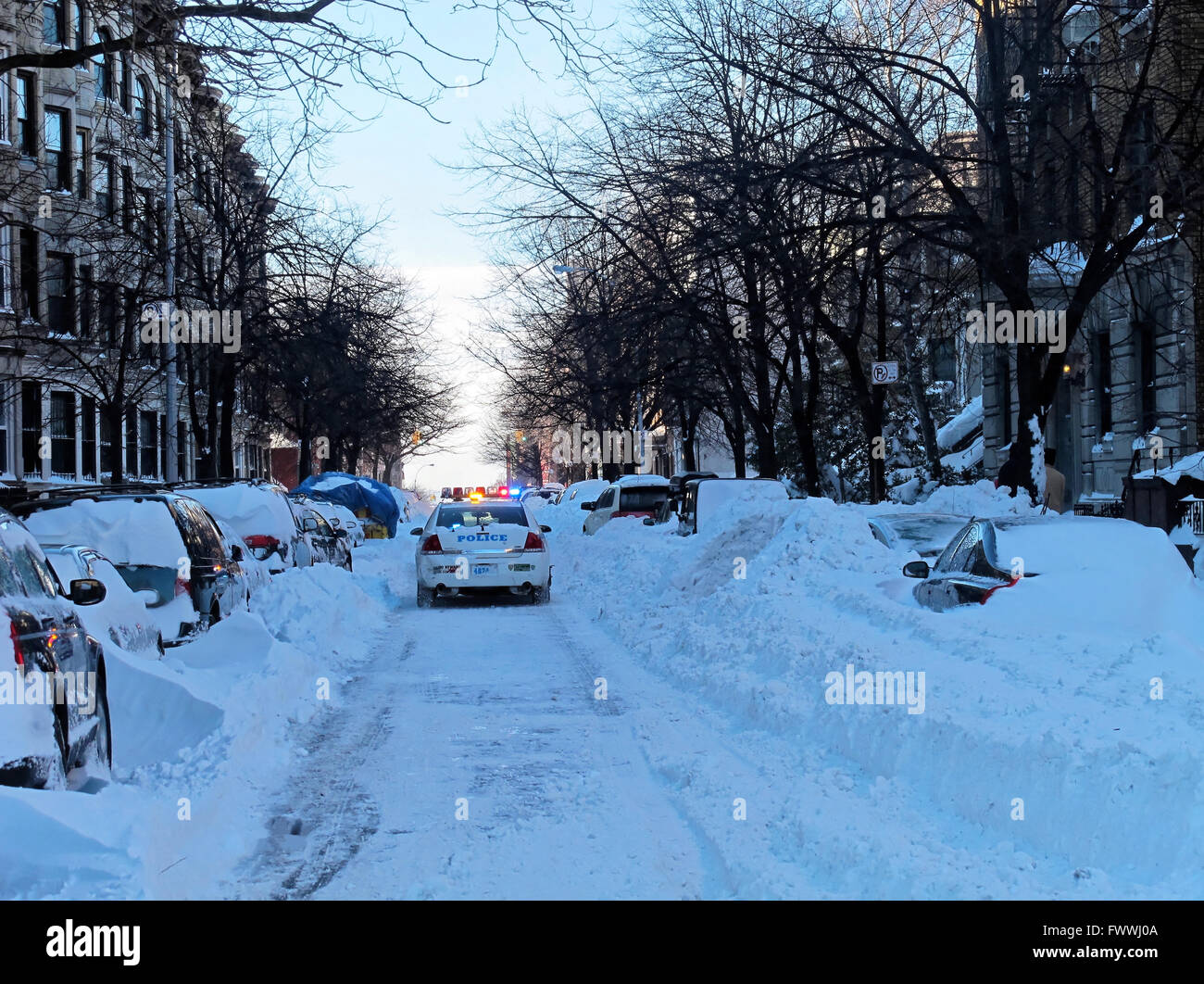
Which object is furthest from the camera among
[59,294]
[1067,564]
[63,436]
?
[63,436]

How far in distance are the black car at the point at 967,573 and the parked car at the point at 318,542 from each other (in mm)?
10848

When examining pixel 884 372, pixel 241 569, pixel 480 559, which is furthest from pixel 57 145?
pixel 241 569

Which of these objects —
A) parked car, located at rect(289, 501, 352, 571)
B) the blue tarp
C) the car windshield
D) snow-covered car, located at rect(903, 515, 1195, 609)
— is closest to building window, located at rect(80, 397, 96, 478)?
the blue tarp

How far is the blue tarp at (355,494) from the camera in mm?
41625

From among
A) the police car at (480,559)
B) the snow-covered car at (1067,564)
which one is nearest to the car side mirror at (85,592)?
the snow-covered car at (1067,564)

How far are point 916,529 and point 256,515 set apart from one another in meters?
8.97

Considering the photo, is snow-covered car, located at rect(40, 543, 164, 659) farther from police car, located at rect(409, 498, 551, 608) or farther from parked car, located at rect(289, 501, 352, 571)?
parked car, located at rect(289, 501, 352, 571)

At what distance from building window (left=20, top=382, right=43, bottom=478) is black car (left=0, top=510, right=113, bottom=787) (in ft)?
89.7

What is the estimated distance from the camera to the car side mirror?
773cm

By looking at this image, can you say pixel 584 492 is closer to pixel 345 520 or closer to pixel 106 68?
pixel 345 520

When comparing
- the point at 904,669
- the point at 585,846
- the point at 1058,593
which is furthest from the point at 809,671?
the point at 585,846

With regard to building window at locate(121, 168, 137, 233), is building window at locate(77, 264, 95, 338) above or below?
below

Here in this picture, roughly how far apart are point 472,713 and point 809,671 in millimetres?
2594

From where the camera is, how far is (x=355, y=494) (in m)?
42.1
